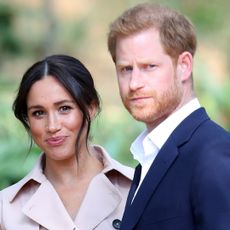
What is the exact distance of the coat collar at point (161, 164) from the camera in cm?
239

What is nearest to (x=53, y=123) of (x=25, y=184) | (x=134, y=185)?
(x=25, y=184)

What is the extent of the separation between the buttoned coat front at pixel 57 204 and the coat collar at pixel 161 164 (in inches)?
35.0

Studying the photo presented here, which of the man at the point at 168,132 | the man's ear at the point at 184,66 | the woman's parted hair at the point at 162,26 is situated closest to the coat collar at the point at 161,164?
the man at the point at 168,132

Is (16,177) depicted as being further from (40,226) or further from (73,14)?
(73,14)

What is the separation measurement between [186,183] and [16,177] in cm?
321

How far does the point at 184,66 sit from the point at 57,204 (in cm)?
112

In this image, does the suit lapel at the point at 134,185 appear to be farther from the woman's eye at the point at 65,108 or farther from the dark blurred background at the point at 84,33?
the dark blurred background at the point at 84,33

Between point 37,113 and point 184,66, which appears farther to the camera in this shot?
point 37,113

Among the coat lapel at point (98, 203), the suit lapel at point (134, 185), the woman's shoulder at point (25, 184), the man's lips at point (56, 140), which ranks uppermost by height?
the man's lips at point (56, 140)

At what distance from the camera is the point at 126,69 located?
249 centimetres

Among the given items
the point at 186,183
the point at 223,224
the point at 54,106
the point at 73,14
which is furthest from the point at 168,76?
the point at 73,14

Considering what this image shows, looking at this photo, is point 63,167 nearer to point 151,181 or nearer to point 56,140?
point 56,140

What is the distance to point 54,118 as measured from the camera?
10.6 feet

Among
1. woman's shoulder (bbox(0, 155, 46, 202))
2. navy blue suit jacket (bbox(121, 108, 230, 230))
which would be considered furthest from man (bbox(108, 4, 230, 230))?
woman's shoulder (bbox(0, 155, 46, 202))
